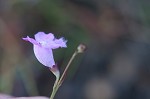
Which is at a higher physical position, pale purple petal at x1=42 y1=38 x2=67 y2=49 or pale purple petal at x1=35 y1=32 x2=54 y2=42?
pale purple petal at x1=35 y1=32 x2=54 y2=42

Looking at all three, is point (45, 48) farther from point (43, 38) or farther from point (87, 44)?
point (87, 44)

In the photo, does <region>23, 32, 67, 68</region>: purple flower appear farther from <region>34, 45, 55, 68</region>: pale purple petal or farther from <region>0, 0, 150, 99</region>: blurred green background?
<region>0, 0, 150, 99</region>: blurred green background

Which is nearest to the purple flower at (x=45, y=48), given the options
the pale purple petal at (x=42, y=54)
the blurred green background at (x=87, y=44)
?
the pale purple petal at (x=42, y=54)

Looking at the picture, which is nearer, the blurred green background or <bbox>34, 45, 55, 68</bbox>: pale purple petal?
<bbox>34, 45, 55, 68</bbox>: pale purple petal

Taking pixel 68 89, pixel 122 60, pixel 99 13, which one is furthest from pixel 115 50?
pixel 68 89

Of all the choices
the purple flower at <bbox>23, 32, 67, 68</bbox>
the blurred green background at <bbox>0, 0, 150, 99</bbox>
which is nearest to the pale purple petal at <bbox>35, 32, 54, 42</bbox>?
the purple flower at <bbox>23, 32, 67, 68</bbox>

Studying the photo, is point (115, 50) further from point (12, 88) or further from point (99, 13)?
point (12, 88)

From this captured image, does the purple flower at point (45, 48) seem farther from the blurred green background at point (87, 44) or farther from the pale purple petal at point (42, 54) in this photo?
the blurred green background at point (87, 44)

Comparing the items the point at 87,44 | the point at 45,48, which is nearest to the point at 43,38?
the point at 45,48
